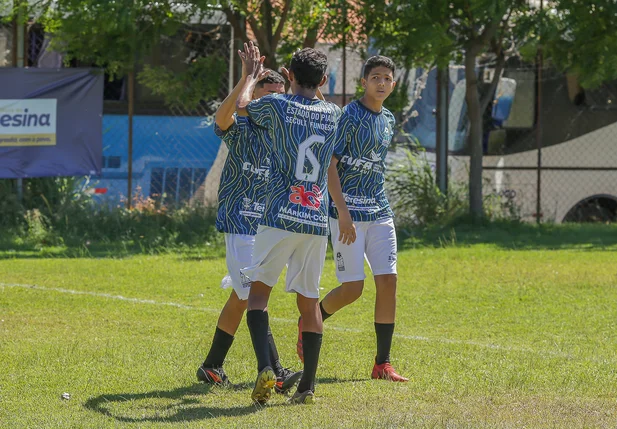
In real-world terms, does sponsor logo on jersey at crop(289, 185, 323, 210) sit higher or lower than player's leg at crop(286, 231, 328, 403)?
higher

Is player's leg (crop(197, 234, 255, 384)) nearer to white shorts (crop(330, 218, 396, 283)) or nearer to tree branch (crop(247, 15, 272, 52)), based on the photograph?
white shorts (crop(330, 218, 396, 283))

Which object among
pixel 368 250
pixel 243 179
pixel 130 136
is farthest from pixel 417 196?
pixel 243 179

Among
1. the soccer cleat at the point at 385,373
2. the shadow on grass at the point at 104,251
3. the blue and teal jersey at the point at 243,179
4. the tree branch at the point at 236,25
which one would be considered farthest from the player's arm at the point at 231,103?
the tree branch at the point at 236,25

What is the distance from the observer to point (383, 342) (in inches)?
257

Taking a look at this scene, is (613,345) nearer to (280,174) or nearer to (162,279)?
(280,174)

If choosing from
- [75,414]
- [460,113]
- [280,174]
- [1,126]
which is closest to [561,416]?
[280,174]

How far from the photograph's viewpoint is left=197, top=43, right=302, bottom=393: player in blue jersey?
622 centimetres

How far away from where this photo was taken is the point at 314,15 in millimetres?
15195

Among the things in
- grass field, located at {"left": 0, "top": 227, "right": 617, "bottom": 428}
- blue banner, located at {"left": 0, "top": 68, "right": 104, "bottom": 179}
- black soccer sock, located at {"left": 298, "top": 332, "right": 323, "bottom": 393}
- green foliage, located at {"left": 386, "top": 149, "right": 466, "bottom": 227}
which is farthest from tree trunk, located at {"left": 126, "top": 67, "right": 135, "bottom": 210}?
black soccer sock, located at {"left": 298, "top": 332, "right": 323, "bottom": 393}

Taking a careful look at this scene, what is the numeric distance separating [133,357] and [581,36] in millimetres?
9938

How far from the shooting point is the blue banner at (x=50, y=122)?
14133 mm

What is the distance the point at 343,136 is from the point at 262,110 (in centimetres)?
91

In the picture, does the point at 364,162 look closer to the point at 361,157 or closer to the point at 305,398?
the point at 361,157

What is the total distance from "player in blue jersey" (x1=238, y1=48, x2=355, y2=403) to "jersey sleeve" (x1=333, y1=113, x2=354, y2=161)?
64 centimetres
